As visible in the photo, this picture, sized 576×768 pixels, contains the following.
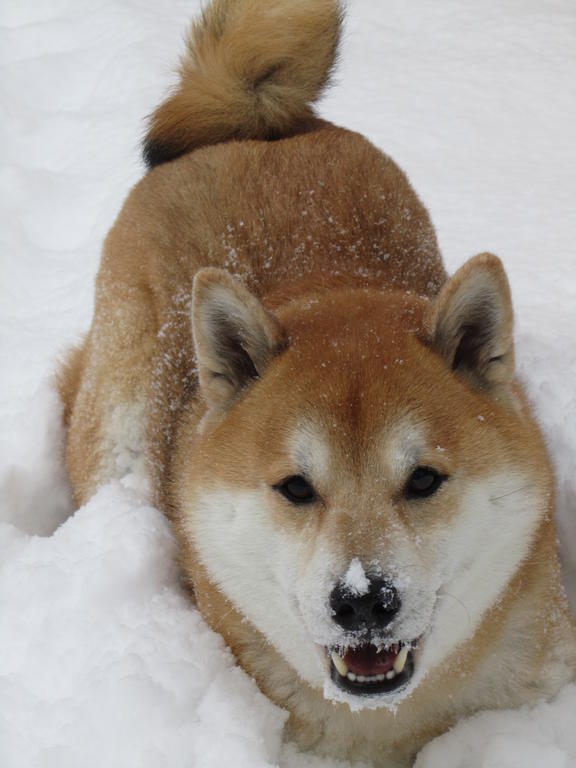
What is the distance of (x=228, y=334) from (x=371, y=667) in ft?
3.50

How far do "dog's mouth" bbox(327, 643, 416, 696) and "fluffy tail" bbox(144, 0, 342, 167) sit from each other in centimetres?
265

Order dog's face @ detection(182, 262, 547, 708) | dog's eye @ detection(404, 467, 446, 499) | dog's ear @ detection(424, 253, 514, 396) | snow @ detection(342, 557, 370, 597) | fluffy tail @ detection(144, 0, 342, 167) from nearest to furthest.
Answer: snow @ detection(342, 557, 370, 597) < dog's face @ detection(182, 262, 547, 708) < dog's eye @ detection(404, 467, 446, 499) < dog's ear @ detection(424, 253, 514, 396) < fluffy tail @ detection(144, 0, 342, 167)

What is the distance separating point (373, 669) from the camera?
95.7 inches

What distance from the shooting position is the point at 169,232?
3.89 meters

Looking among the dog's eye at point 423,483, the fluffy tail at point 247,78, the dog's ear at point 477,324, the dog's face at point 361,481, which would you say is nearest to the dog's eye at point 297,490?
the dog's face at point 361,481

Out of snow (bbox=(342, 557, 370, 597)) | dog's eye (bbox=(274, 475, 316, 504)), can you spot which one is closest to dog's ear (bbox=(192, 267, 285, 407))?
dog's eye (bbox=(274, 475, 316, 504))

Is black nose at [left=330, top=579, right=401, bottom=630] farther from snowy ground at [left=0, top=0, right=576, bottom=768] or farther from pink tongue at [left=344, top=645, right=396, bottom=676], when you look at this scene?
→ snowy ground at [left=0, top=0, right=576, bottom=768]

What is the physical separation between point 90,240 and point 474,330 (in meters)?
3.59

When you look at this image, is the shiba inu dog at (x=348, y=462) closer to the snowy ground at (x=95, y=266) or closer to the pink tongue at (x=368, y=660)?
the pink tongue at (x=368, y=660)

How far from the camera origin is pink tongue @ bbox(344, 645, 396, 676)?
2.43 meters

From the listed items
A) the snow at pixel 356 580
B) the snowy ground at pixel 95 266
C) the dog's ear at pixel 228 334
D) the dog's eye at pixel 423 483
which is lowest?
the snowy ground at pixel 95 266

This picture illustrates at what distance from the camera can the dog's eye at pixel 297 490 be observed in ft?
8.25

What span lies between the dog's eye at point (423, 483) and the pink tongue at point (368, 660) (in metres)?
0.42

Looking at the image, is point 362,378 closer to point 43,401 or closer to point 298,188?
point 298,188
